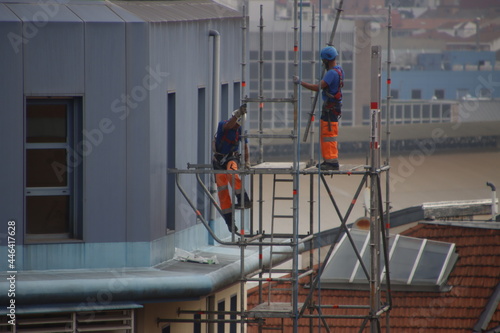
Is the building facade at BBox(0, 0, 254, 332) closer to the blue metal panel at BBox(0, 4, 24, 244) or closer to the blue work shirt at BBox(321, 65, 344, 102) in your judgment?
the blue metal panel at BBox(0, 4, 24, 244)

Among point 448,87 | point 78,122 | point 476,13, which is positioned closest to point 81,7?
point 78,122

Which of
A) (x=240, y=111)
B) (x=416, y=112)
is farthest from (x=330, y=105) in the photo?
(x=416, y=112)

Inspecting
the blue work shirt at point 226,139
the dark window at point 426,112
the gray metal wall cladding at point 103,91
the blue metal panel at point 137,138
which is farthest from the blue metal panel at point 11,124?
the dark window at point 426,112

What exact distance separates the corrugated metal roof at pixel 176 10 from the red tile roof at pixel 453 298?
7.74 meters

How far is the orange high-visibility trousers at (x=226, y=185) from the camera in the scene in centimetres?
1631

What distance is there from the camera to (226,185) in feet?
54.4

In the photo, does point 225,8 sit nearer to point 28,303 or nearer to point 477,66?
point 28,303

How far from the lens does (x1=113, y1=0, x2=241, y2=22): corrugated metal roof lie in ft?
51.4

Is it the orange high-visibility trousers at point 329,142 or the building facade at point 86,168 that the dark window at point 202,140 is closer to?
the building facade at point 86,168

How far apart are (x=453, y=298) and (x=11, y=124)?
12935 millimetres

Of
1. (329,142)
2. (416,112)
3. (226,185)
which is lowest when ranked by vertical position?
(226,185)

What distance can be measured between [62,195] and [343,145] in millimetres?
106679

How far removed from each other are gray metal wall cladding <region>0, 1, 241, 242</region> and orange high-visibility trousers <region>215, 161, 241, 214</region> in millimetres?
949

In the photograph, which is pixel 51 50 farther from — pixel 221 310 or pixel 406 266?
pixel 406 266
